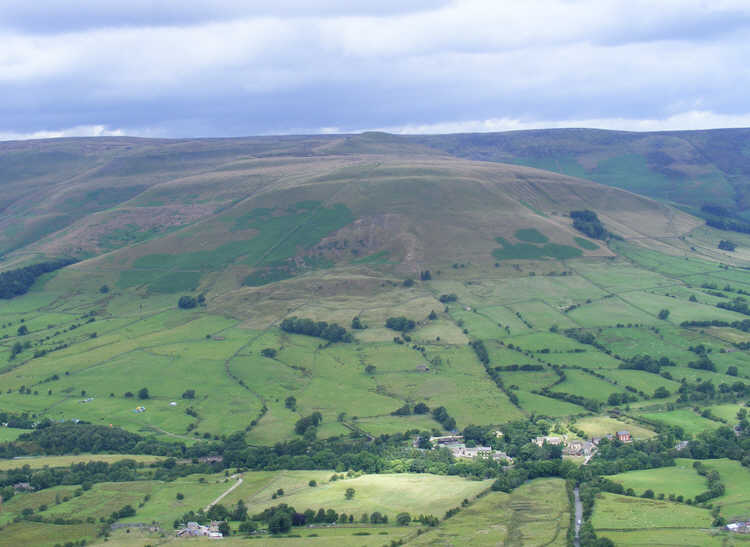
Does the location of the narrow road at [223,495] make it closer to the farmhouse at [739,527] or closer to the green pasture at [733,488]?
the farmhouse at [739,527]

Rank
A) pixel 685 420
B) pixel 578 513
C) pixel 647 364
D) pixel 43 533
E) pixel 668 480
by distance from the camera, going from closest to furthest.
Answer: pixel 43 533 → pixel 578 513 → pixel 668 480 → pixel 685 420 → pixel 647 364

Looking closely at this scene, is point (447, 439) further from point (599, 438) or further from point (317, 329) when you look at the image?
point (317, 329)

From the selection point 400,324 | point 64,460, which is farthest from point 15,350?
point 400,324

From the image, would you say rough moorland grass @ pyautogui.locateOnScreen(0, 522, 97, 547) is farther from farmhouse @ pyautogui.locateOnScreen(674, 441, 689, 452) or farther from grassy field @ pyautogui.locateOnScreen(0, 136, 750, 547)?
farmhouse @ pyautogui.locateOnScreen(674, 441, 689, 452)

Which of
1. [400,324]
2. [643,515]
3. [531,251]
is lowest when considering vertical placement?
[643,515]

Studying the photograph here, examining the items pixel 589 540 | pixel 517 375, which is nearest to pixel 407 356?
pixel 517 375

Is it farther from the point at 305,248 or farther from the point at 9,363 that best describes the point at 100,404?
the point at 305,248

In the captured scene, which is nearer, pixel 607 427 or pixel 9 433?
pixel 607 427

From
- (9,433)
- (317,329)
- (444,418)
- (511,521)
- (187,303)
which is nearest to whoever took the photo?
(511,521)
